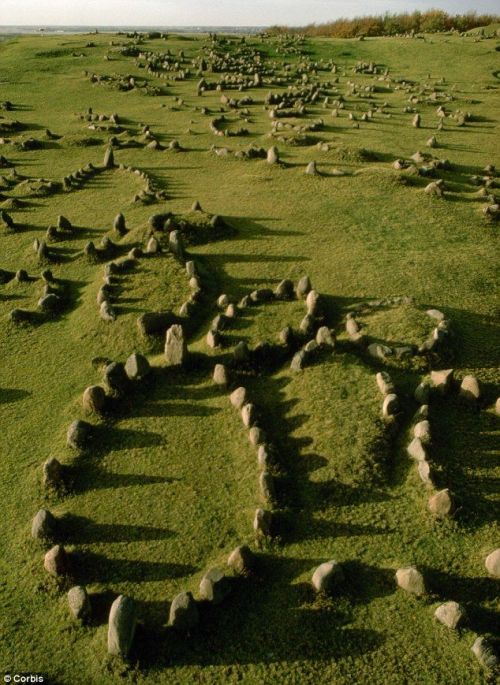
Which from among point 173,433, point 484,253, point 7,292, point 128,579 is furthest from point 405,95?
point 128,579

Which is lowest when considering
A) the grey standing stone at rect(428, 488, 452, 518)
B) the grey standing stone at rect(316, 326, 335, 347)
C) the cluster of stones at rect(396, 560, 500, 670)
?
the cluster of stones at rect(396, 560, 500, 670)

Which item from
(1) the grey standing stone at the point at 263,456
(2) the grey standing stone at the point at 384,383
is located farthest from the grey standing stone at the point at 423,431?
(1) the grey standing stone at the point at 263,456

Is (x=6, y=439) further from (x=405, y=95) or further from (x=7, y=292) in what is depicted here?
(x=405, y=95)

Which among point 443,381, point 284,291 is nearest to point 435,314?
point 443,381

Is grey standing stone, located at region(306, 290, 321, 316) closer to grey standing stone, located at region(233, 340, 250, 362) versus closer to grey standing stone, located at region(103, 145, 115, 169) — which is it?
grey standing stone, located at region(233, 340, 250, 362)

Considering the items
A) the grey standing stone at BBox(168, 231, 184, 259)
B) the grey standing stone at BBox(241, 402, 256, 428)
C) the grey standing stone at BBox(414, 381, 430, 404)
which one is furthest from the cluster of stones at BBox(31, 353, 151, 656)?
the grey standing stone at BBox(414, 381, 430, 404)
